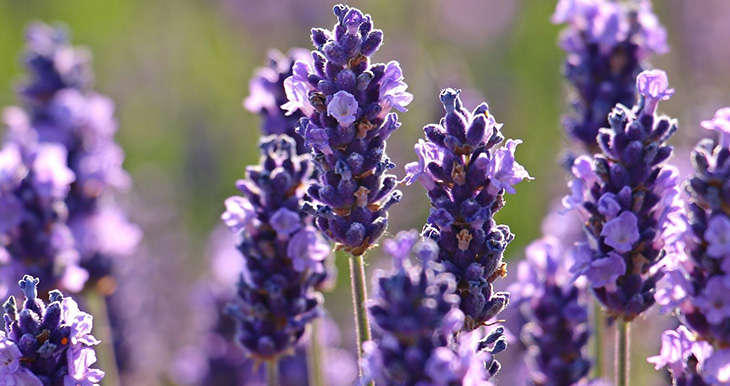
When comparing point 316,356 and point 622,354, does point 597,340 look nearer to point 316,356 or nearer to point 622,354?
point 622,354

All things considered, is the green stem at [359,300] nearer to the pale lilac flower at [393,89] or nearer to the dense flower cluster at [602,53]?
the pale lilac flower at [393,89]

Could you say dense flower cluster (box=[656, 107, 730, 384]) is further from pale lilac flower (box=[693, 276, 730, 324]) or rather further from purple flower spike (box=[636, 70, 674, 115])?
purple flower spike (box=[636, 70, 674, 115])

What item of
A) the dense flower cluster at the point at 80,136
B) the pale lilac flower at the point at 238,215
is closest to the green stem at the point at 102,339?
the dense flower cluster at the point at 80,136

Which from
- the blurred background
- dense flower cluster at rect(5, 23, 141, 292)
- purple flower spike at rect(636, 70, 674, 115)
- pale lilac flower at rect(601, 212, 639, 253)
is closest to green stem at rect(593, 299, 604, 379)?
pale lilac flower at rect(601, 212, 639, 253)

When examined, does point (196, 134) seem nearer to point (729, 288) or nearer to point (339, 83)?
point (339, 83)

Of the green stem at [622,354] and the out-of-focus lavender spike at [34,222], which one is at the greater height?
the out-of-focus lavender spike at [34,222]

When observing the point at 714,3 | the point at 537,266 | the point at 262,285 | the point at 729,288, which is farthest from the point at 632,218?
the point at 714,3

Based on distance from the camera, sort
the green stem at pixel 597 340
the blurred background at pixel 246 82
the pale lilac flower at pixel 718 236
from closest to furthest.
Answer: the pale lilac flower at pixel 718 236 → the green stem at pixel 597 340 → the blurred background at pixel 246 82
